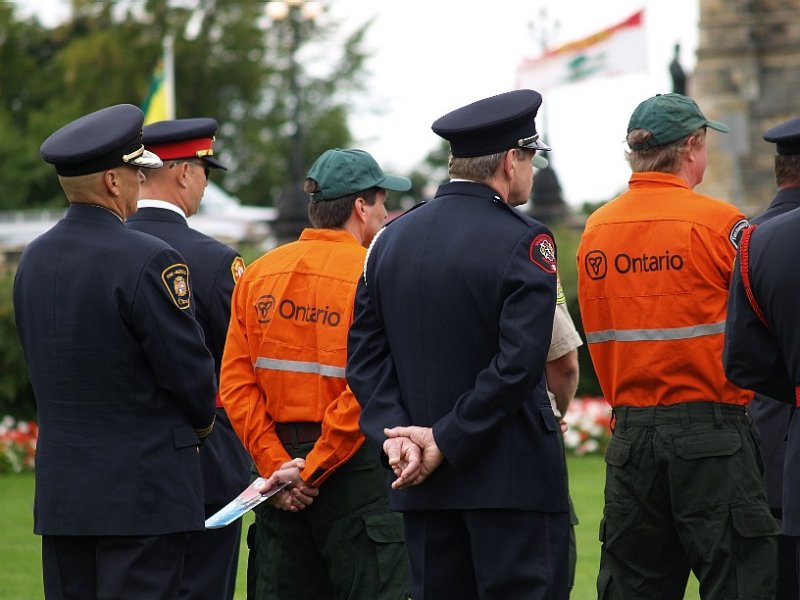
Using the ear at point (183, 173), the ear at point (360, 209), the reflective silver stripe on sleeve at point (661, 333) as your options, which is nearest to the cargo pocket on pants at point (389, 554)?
the reflective silver stripe on sleeve at point (661, 333)

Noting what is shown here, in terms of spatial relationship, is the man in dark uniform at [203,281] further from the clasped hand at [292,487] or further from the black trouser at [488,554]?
the black trouser at [488,554]

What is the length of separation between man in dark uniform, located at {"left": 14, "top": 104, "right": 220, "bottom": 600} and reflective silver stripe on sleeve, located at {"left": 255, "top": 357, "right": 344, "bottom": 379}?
30.6 inches

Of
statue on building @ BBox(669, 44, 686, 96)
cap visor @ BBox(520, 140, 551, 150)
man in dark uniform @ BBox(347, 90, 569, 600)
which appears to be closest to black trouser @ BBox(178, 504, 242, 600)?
man in dark uniform @ BBox(347, 90, 569, 600)

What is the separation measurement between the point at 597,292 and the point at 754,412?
3.25ft

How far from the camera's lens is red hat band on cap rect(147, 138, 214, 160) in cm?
670

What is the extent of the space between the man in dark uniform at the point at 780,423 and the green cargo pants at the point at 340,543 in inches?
61.7

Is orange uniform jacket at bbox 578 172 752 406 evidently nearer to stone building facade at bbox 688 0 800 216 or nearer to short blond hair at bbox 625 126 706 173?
short blond hair at bbox 625 126 706 173

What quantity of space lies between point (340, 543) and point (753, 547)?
1574 mm

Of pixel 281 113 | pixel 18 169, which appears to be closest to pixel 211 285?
pixel 18 169

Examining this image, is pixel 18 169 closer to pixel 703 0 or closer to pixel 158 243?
pixel 703 0

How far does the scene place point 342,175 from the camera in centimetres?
616

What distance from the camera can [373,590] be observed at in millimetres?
5871

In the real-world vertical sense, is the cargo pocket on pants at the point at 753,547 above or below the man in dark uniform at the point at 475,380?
below

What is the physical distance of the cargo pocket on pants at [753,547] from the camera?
564cm
